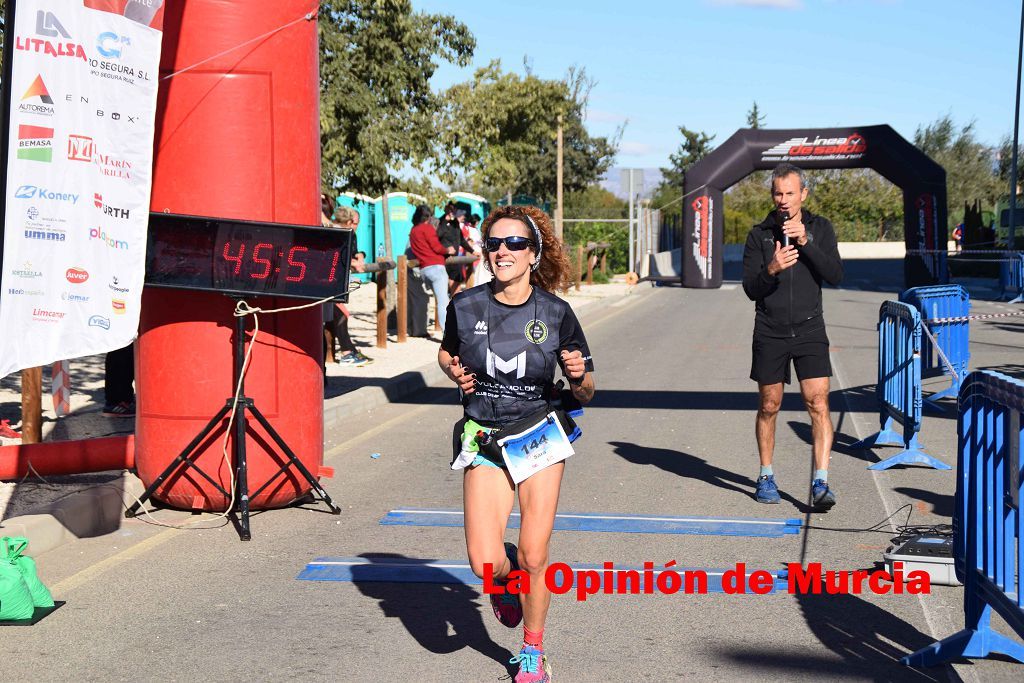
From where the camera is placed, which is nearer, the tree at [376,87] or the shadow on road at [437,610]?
the shadow on road at [437,610]

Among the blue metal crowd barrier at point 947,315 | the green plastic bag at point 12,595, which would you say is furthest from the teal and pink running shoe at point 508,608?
the blue metal crowd barrier at point 947,315

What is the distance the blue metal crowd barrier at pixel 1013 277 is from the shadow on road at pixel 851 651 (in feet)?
81.0

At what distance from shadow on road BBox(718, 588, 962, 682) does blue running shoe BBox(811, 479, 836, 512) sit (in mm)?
1759

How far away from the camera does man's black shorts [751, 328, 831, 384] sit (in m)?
7.72

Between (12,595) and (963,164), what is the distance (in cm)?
8298

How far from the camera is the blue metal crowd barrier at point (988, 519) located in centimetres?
453

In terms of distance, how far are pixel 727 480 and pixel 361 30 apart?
9.68 meters

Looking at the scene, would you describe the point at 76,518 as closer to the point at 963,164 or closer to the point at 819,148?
the point at 819,148

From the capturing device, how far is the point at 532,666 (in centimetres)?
460

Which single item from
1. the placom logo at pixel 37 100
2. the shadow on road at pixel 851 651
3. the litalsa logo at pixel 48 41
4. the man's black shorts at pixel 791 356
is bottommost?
the shadow on road at pixel 851 651

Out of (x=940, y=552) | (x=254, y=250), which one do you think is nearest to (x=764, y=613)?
(x=940, y=552)

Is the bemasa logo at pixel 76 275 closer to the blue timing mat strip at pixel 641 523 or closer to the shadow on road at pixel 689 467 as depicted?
the blue timing mat strip at pixel 641 523

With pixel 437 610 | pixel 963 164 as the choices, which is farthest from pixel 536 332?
pixel 963 164

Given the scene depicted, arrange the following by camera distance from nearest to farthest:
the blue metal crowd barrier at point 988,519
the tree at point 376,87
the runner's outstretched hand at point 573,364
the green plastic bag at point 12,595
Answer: the blue metal crowd barrier at point 988,519, the runner's outstretched hand at point 573,364, the green plastic bag at point 12,595, the tree at point 376,87
